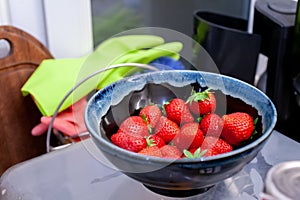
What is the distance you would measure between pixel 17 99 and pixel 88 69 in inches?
8.0

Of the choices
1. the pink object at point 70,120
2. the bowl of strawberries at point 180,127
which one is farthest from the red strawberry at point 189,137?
the pink object at point 70,120

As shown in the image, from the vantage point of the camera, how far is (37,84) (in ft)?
3.07

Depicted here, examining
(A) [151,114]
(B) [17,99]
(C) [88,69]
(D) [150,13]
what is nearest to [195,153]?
(A) [151,114]

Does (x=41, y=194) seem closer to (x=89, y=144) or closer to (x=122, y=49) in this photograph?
(x=89, y=144)

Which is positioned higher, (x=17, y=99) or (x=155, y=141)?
(x=155, y=141)

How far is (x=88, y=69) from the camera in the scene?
0.89m

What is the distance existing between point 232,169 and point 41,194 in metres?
0.27

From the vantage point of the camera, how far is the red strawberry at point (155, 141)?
1.82 ft

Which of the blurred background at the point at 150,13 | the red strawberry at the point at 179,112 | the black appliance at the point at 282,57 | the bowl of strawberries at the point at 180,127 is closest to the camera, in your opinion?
→ the bowl of strawberries at the point at 180,127

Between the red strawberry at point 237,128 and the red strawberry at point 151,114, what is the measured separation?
94 mm

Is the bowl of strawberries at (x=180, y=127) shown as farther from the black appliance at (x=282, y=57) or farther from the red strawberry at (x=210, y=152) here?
the black appliance at (x=282, y=57)

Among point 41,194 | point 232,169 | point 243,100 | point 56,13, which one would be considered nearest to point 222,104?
point 243,100

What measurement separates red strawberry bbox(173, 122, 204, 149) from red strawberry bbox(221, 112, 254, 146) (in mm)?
37

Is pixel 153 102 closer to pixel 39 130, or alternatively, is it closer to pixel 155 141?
pixel 155 141
